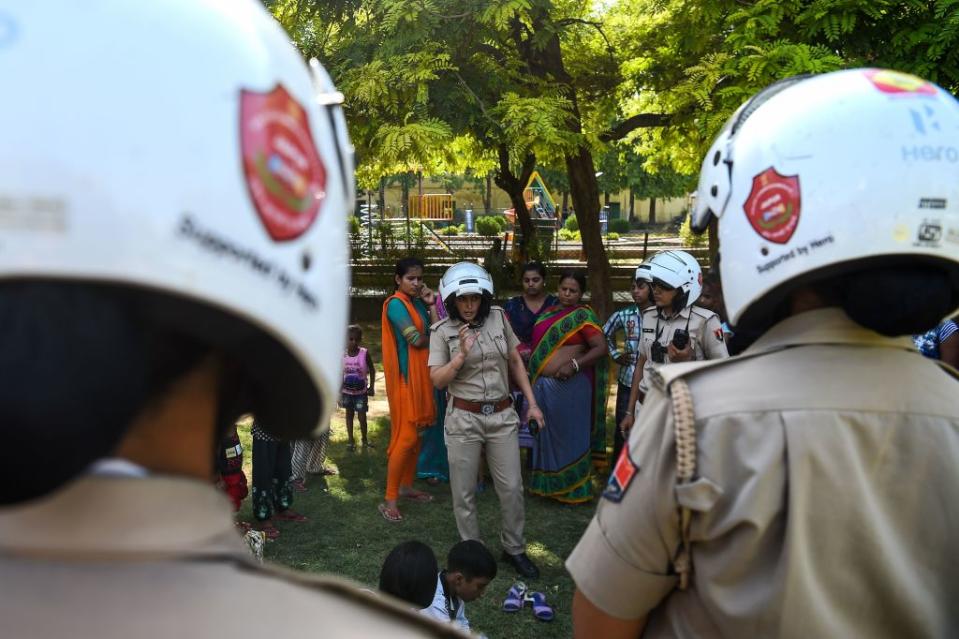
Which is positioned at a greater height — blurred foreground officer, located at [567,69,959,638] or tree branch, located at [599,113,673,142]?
tree branch, located at [599,113,673,142]

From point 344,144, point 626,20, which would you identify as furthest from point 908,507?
point 626,20

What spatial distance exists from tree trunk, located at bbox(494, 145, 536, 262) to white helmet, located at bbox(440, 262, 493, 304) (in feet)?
18.3

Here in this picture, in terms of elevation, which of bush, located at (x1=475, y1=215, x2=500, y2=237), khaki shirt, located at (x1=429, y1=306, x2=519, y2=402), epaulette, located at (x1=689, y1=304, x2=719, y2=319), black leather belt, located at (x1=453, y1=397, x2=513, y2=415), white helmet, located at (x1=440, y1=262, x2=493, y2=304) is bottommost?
black leather belt, located at (x1=453, y1=397, x2=513, y2=415)

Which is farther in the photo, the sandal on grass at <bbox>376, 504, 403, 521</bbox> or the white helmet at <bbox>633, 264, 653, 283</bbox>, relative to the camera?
the sandal on grass at <bbox>376, 504, 403, 521</bbox>

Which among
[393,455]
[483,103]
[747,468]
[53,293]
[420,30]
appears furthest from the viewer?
[483,103]

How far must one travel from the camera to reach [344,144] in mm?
1063

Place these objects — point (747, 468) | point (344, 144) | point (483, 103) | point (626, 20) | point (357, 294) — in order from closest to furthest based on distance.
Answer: point (344, 144) → point (747, 468) → point (483, 103) → point (626, 20) → point (357, 294)

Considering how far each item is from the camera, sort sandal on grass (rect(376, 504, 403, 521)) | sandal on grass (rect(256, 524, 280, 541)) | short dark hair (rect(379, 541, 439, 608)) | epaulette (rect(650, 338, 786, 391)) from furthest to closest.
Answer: sandal on grass (rect(376, 504, 403, 521)) < sandal on grass (rect(256, 524, 280, 541)) < short dark hair (rect(379, 541, 439, 608)) < epaulette (rect(650, 338, 786, 391))

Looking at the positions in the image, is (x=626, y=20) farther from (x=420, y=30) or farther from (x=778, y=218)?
(x=778, y=218)

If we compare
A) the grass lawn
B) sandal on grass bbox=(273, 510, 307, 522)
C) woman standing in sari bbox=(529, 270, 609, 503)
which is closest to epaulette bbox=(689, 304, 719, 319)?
woman standing in sari bbox=(529, 270, 609, 503)

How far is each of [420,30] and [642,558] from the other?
5335 millimetres

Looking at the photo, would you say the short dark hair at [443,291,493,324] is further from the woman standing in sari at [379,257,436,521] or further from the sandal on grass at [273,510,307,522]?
the sandal on grass at [273,510,307,522]

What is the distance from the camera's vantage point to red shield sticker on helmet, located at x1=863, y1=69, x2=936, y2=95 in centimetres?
142

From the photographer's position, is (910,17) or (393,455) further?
(393,455)
